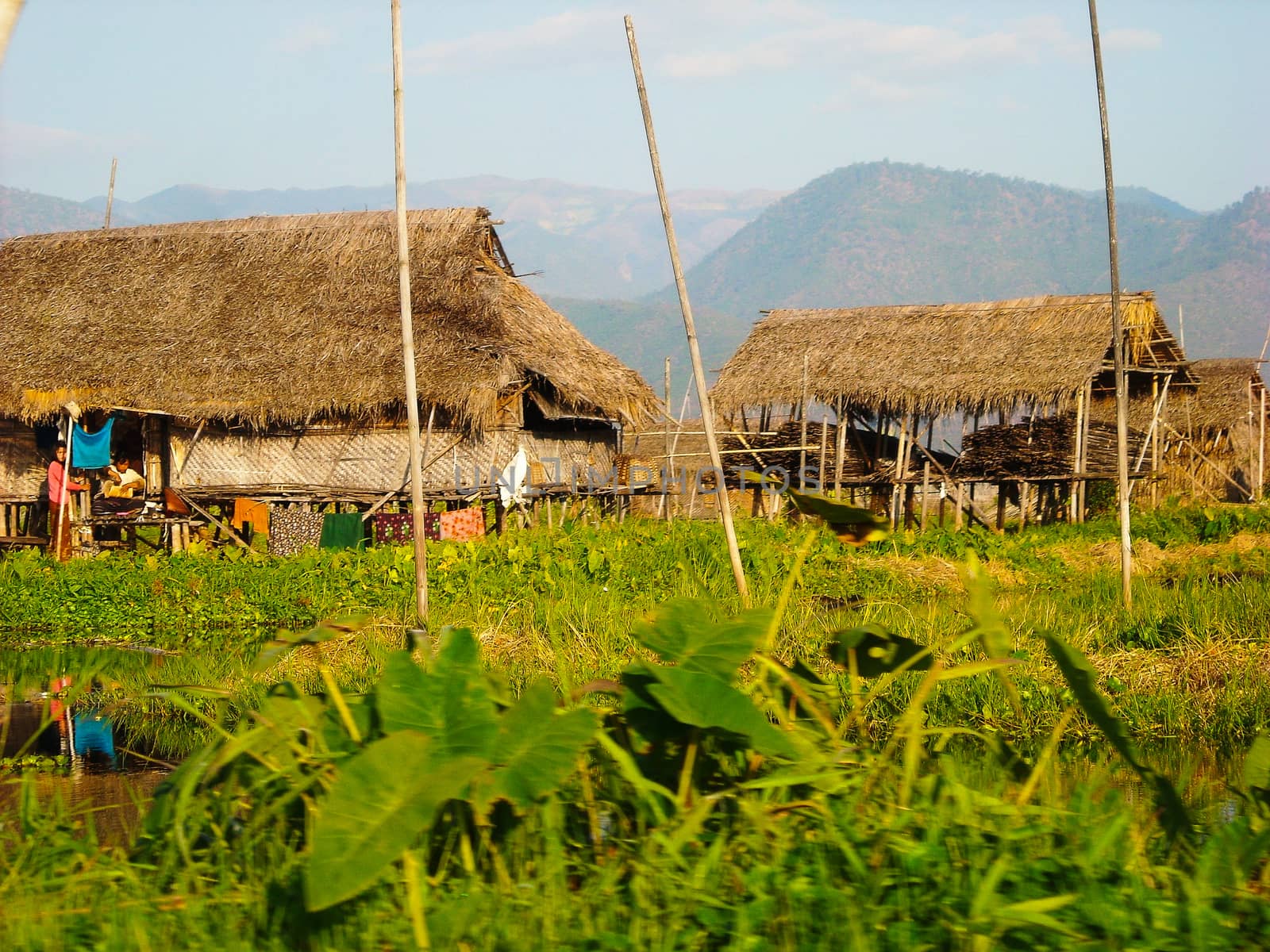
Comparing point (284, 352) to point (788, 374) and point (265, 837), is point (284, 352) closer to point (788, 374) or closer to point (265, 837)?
point (788, 374)

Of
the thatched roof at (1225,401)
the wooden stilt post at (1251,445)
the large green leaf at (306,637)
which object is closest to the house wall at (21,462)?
the large green leaf at (306,637)

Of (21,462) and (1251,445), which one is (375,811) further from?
(1251,445)

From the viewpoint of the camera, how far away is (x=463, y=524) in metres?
12.4

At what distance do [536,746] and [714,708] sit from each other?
392 millimetres

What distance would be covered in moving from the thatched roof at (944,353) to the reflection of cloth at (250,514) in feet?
24.4

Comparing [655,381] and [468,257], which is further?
[655,381]

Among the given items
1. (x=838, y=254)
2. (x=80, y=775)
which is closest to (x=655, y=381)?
(x=838, y=254)

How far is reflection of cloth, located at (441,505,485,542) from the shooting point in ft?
40.1

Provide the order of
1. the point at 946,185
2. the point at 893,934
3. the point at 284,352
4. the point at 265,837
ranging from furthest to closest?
1. the point at 946,185
2. the point at 284,352
3. the point at 265,837
4. the point at 893,934

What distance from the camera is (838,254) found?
143 metres

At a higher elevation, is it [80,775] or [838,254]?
[838,254]

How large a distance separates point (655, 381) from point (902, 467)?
80466mm

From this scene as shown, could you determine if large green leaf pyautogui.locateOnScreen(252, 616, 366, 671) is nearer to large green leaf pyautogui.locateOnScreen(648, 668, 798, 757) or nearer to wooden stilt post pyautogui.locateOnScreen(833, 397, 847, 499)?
large green leaf pyautogui.locateOnScreen(648, 668, 798, 757)

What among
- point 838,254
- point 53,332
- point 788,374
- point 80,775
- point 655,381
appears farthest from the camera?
point 838,254
